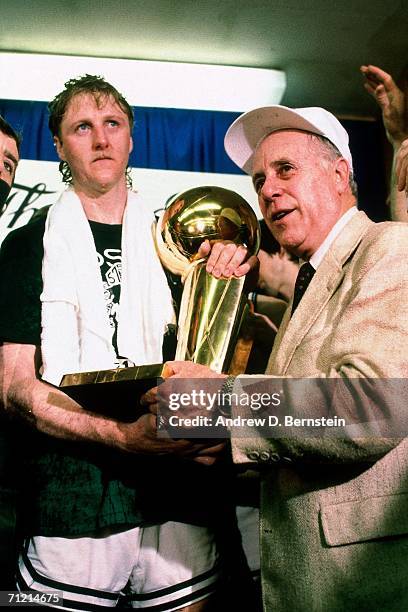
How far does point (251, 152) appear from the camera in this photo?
4.61ft

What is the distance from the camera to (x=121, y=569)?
3.69 ft

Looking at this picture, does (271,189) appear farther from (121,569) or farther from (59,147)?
(121,569)

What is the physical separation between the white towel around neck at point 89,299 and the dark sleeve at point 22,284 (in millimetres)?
17

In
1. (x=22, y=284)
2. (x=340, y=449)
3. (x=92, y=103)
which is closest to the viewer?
(x=340, y=449)

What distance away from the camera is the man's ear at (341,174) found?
125 cm

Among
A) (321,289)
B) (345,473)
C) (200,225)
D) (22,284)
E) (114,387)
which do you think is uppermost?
(200,225)

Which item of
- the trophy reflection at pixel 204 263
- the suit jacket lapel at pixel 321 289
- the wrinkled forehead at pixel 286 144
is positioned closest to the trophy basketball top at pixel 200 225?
the trophy reflection at pixel 204 263

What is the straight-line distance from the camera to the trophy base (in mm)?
962

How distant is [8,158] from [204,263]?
0.55 m

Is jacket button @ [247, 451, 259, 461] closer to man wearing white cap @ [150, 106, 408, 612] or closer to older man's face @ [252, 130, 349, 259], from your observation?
man wearing white cap @ [150, 106, 408, 612]

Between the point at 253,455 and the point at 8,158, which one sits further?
the point at 8,158

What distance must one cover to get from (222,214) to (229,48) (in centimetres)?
56

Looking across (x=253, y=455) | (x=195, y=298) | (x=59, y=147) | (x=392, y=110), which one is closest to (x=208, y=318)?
(x=195, y=298)

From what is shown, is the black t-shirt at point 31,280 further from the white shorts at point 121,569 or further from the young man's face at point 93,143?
the white shorts at point 121,569
